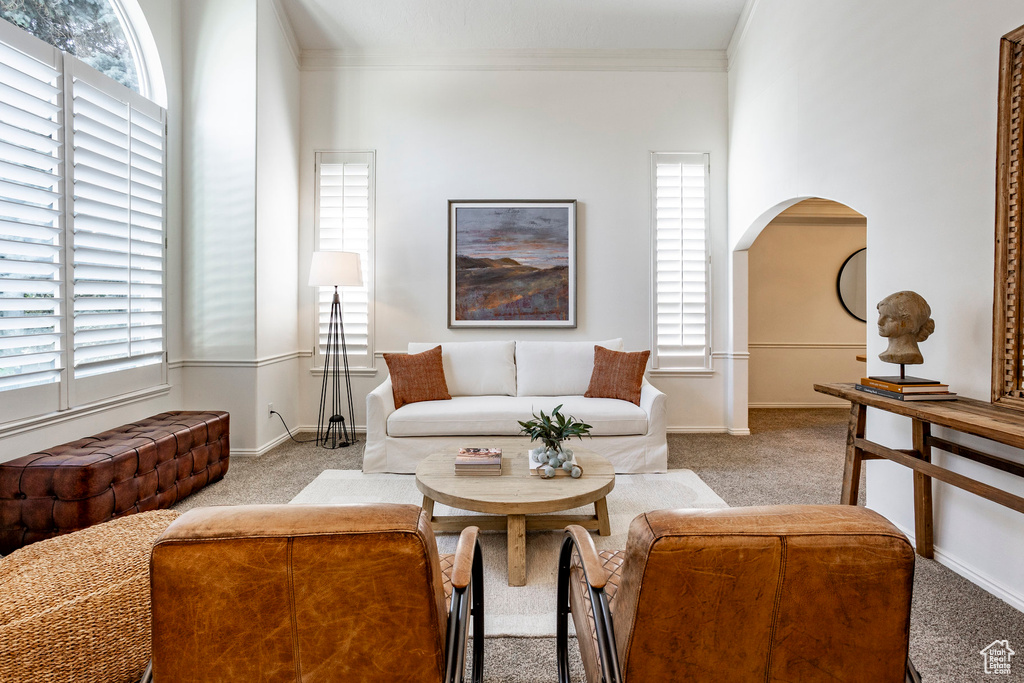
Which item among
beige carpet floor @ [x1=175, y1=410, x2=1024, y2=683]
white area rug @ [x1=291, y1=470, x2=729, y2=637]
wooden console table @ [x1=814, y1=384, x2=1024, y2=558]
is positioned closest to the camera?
beige carpet floor @ [x1=175, y1=410, x2=1024, y2=683]

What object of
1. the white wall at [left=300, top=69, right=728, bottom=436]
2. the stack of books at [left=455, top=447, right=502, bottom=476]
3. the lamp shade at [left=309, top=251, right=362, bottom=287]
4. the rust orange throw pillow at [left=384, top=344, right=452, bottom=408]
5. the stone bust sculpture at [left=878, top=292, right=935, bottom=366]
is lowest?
the stack of books at [left=455, top=447, right=502, bottom=476]

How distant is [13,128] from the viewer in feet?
8.31

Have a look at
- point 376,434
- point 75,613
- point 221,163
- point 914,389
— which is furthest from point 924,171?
point 221,163

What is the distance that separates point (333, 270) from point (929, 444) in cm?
397

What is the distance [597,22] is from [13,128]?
4140mm

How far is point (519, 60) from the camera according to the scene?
475 cm

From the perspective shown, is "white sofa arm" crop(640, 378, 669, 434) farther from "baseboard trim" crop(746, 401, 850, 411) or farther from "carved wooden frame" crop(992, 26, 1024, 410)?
"baseboard trim" crop(746, 401, 850, 411)

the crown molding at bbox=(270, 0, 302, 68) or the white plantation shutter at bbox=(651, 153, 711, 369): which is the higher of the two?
the crown molding at bbox=(270, 0, 302, 68)

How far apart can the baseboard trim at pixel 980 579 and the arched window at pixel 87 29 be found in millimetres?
5144

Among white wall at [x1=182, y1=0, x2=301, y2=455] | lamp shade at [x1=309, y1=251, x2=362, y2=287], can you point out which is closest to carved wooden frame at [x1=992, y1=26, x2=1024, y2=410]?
lamp shade at [x1=309, y1=251, x2=362, y2=287]

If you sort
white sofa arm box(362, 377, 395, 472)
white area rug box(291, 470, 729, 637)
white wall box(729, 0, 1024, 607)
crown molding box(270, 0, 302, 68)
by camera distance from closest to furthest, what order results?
1. white area rug box(291, 470, 729, 637)
2. white wall box(729, 0, 1024, 607)
3. white sofa arm box(362, 377, 395, 472)
4. crown molding box(270, 0, 302, 68)

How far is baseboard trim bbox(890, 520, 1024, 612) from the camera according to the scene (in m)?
1.99

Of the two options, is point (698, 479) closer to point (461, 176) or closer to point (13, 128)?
point (461, 176)

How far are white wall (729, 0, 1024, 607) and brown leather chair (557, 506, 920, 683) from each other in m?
1.76
